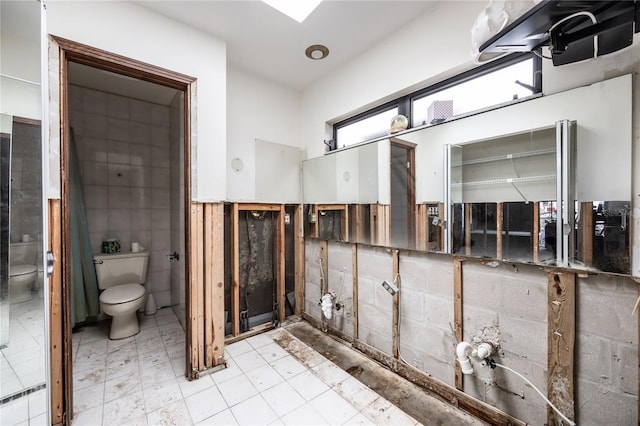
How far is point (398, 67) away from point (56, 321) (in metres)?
2.83

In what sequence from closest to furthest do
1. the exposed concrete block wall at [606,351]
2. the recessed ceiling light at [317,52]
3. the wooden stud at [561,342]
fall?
the exposed concrete block wall at [606,351]
the wooden stud at [561,342]
the recessed ceiling light at [317,52]

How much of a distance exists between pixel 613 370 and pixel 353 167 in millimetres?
1945

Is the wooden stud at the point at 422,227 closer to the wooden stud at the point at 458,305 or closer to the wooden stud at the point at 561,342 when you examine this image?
the wooden stud at the point at 458,305

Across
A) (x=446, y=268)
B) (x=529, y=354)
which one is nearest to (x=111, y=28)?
(x=446, y=268)

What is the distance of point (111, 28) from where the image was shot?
1.62 m

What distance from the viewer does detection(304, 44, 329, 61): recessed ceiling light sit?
7.14 feet

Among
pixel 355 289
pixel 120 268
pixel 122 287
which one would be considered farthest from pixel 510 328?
pixel 120 268

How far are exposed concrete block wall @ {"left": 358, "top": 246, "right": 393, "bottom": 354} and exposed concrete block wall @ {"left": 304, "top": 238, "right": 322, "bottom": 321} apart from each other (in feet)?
1.90

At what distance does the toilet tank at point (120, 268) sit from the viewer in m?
2.66

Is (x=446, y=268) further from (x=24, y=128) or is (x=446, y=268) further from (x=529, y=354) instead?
(x=24, y=128)

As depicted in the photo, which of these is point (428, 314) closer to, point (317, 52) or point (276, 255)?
point (276, 255)

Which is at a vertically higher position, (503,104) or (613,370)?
(503,104)

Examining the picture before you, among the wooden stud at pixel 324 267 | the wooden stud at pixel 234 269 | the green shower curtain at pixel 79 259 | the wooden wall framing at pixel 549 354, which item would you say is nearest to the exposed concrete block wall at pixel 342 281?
A: the wooden stud at pixel 324 267

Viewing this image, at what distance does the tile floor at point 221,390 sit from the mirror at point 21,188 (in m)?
0.37
